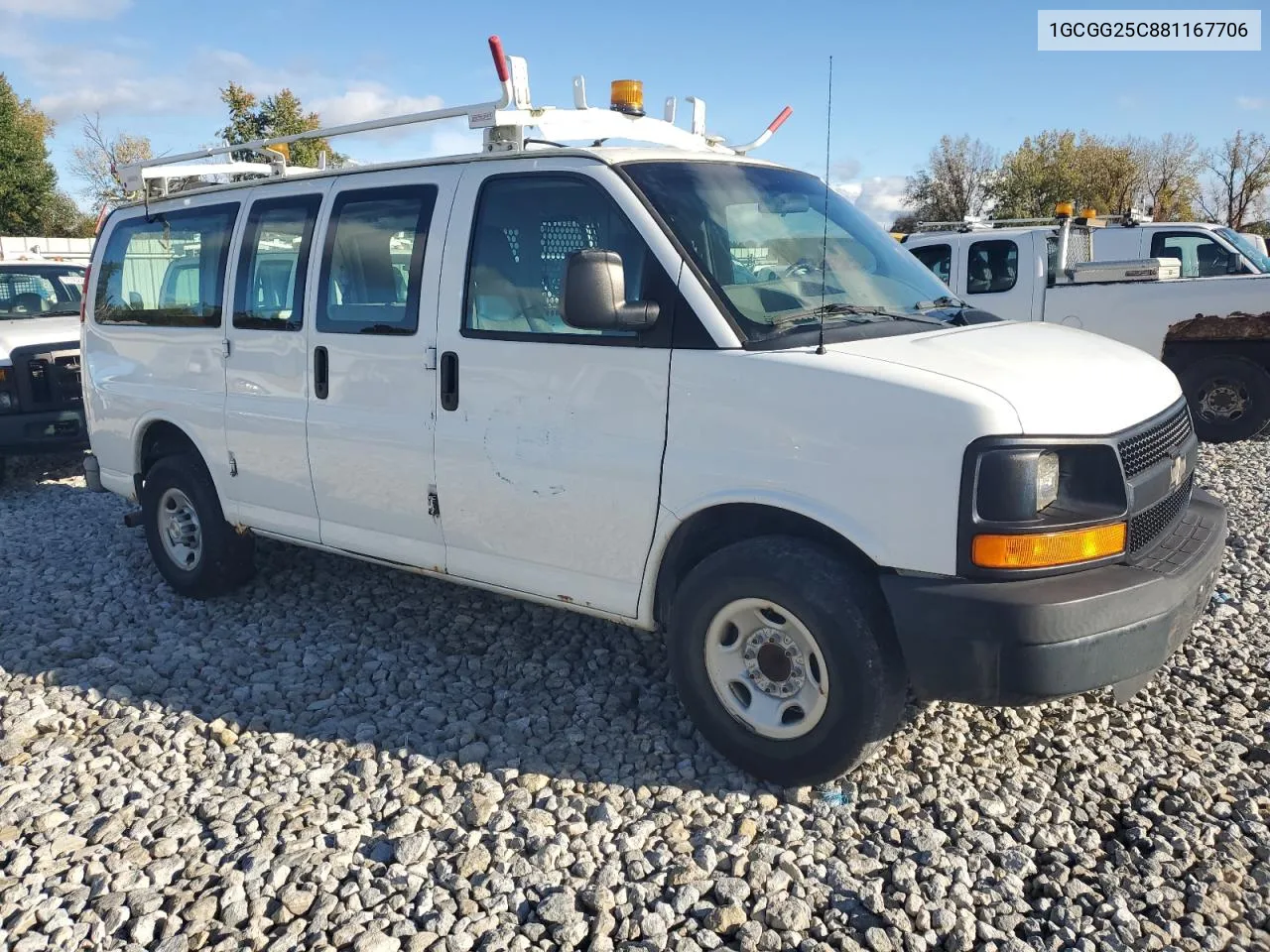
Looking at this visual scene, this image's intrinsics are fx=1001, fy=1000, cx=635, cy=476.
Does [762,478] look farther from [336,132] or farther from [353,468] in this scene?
[336,132]

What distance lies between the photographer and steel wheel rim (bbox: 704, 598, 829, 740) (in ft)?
11.0

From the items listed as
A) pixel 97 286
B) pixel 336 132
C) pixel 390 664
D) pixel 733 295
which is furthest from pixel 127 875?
pixel 97 286

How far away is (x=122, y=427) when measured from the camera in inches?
229

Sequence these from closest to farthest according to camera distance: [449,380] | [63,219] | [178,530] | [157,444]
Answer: [449,380] < [178,530] < [157,444] < [63,219]

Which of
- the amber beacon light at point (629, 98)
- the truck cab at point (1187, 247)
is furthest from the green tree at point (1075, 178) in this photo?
the amber beacon light at point (629, 98)

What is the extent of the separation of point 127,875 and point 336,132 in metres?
3.16

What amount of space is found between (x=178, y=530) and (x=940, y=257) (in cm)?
806

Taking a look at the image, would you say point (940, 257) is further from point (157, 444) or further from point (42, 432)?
point (42, 432)

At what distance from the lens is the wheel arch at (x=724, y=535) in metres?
3.29

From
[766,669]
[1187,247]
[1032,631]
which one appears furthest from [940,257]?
[1032,631]

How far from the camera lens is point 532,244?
3945 millimetres

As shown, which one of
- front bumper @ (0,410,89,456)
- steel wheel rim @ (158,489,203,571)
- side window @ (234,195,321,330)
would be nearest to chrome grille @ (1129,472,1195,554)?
side window @ (234,195,321,330)

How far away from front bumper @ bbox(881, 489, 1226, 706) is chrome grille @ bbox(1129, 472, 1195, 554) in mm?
94

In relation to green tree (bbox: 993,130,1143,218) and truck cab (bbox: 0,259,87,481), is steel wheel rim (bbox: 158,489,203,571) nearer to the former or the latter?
truck cab (bbox: 0,259,87,481)
